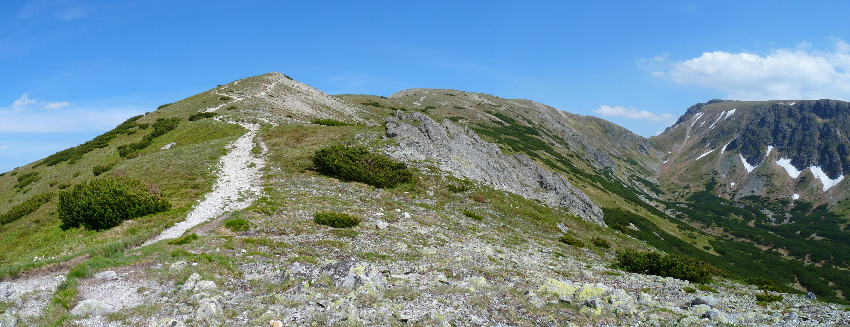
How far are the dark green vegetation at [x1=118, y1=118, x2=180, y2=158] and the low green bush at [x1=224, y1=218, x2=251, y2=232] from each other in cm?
3665

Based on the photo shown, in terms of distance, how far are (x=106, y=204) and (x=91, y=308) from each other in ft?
46.6

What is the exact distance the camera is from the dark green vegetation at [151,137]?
4906 centimetres

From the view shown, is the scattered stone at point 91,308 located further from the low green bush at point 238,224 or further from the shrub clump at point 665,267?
the shrub clump at point 665,267

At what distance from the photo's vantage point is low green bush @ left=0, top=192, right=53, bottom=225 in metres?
32.1

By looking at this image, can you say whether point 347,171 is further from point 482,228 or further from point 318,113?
point 318,113

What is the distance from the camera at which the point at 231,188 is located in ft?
99.0

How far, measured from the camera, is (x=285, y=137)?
166ft

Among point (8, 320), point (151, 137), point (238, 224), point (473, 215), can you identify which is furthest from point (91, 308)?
point (151, 137)

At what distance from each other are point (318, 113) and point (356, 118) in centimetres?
1074

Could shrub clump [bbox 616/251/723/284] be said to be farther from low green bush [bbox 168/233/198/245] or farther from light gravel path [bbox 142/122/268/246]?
light gravel path [bbox 142/122/268/246]

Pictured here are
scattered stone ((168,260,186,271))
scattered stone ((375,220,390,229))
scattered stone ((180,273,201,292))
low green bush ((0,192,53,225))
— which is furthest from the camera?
low green bush ((0,192,53,225))

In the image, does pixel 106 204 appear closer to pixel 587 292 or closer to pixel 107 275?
pixel 107 275

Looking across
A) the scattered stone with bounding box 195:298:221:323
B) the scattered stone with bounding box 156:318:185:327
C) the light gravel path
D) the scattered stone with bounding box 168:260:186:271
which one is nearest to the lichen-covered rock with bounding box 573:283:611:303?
the scattered stone with bounding box 195:298:221:323

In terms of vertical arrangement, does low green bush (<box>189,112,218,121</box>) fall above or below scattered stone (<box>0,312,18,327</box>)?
above
